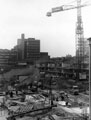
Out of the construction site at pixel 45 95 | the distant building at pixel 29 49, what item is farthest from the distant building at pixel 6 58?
the construction site at pixel 45 95

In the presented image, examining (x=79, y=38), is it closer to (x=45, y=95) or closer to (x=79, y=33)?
(x=79, y=33)


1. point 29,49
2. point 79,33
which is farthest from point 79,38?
point 29,49

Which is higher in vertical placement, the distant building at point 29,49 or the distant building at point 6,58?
the distant building at point 29,49

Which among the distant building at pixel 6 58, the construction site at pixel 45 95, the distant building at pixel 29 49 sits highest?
the distant building at pixel 29 49

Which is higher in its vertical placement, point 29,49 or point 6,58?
point 29,49

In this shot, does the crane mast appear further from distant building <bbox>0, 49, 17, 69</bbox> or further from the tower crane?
distant building <bbox>0, 49, 17, 69</bbox>

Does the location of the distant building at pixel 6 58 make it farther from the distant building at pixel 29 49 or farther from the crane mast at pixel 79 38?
the crane mast at pixel 79 38

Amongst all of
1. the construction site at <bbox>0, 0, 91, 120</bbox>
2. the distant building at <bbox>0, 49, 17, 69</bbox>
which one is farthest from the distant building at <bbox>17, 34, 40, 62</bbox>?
the construction site at <bbox>0, 0, 91, 120</bbox>
